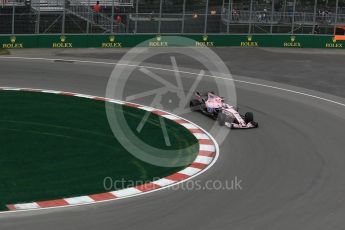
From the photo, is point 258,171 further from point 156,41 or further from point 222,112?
point 156,41

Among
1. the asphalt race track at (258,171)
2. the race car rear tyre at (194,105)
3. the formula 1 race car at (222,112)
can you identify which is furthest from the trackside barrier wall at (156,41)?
the formula 1 race car at (222,112)

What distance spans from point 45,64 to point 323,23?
19642 millimetres

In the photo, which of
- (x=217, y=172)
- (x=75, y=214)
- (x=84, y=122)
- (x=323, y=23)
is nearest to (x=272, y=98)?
(x=84, y=122)

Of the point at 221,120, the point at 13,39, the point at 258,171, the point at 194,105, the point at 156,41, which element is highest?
the point at 156,41

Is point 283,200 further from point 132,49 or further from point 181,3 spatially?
point 181,3

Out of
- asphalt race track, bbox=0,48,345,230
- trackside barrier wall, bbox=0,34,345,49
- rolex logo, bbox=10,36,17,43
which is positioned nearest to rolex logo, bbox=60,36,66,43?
trackside barrier wall, bbox=0,34,345,49

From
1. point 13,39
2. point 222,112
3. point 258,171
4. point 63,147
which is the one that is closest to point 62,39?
point 13,39

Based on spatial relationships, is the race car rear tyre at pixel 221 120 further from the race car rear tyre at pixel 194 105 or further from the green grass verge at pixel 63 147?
the race car rear tyre at pixel 194 105

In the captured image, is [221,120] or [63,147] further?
[221,120]

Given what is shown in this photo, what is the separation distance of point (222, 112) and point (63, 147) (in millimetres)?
5601

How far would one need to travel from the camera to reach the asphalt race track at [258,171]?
11734mm

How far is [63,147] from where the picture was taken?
55.4 feet

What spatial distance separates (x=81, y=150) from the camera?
16.7 metres

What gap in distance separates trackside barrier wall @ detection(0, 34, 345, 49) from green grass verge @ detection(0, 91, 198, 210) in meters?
12.2
